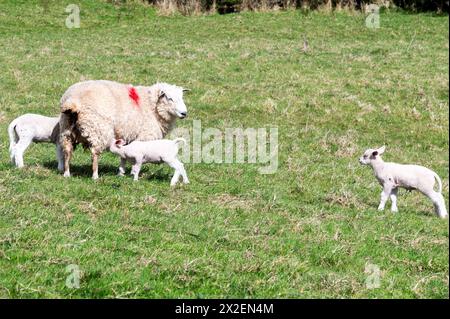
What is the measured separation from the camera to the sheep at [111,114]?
1073cm

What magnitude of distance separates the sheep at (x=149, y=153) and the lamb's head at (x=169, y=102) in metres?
1.11

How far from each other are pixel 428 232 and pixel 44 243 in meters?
4.95

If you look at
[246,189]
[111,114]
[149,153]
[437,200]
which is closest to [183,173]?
[149,153]

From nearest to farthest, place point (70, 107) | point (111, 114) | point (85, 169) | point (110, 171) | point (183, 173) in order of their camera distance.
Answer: point (70, 107) < point (183, 173) < point (111, 114) < point (85, 169) < point (110, 171)

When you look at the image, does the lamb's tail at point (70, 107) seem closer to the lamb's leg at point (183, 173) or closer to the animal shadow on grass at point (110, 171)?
the animal shadow on grass at point (110, 171)

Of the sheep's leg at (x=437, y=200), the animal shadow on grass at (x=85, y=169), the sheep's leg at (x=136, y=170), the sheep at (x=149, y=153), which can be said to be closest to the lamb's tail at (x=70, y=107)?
the sheep at (x=149, y=153)

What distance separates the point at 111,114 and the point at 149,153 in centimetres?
94

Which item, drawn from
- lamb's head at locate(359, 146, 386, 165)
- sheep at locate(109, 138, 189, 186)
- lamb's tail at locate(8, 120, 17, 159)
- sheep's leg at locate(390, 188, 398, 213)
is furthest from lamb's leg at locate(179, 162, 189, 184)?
sheep's leg at locate(390, 188, 398, 213)

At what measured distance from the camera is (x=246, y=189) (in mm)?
10828

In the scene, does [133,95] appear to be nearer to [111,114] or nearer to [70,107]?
[111,114]

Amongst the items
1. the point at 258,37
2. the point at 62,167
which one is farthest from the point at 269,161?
the point at 258,37

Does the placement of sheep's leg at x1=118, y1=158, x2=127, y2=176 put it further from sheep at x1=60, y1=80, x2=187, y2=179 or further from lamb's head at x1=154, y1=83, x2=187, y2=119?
lamb's head at x1=154, y1=83, x2=187, y2=119

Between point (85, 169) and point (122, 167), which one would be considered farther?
point (85, 169)

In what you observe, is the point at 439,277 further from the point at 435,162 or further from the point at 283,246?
the point at 435,162
